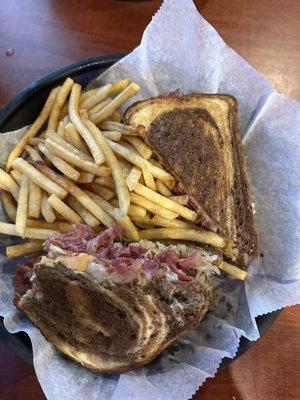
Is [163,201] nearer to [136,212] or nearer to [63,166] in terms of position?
[136,212]

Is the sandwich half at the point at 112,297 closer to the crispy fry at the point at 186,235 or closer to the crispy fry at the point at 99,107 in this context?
the crispy fry at the point at 186,235

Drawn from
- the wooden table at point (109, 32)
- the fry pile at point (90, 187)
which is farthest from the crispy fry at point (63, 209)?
the wooden table at point (109, 32)

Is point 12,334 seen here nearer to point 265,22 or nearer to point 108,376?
point 108,376

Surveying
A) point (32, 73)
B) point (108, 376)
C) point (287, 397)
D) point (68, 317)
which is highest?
point (32, 73)

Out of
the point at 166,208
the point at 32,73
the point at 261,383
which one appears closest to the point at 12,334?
the point at 166,208

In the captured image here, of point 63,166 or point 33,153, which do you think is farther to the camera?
point 33,153

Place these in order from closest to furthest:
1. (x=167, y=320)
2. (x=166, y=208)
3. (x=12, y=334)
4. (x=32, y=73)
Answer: (x=167, y=320)
(x=12, y=334)
(x=166, y=208)
(x=32, y=73)

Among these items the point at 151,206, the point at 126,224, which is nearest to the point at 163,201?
the point at 151,206
